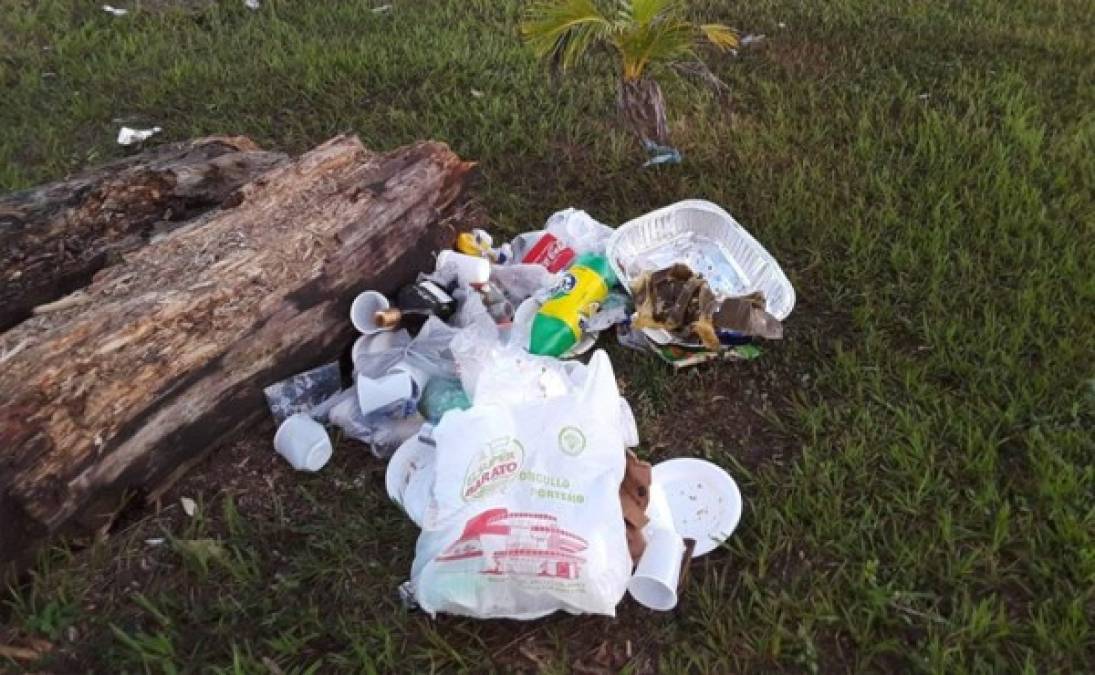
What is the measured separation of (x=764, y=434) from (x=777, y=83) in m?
2.50

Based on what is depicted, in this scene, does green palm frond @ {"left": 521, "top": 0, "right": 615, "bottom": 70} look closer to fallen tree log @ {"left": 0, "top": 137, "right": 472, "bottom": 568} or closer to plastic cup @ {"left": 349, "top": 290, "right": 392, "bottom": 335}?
fallen tree log @ {"left": 0, "top": 137, "right": 472, "bottom": 568}

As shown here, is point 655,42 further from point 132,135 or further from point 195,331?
point 132,135

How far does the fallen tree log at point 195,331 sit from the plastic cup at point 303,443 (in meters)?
0.14

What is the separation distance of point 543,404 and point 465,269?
91 centimetres

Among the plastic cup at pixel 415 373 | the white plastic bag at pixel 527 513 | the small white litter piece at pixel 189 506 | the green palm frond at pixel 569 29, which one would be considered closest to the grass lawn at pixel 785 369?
the small white litter piece at pixel 189 506

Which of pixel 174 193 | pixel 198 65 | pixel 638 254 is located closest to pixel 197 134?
pixel 198 65

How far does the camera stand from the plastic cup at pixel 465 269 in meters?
3.12

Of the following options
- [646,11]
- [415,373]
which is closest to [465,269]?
[415,373]

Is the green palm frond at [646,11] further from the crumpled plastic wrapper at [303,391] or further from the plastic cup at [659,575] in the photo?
the plastic cup at [659,575]

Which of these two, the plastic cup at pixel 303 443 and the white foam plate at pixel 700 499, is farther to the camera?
the plastic cup at pixel 303 443

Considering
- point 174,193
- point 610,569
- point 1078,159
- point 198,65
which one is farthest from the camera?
point 198,65

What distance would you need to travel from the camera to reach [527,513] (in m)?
2.16

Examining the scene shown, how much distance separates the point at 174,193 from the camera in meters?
3.40

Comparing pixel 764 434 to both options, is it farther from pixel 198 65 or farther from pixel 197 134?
pixel 198 65
